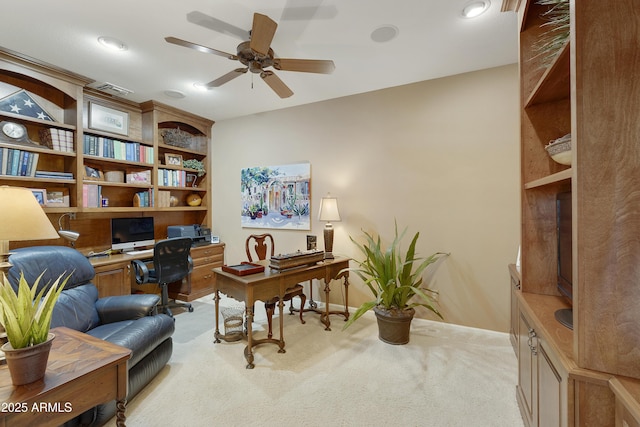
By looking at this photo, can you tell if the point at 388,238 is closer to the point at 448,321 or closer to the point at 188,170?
the point at 448,321

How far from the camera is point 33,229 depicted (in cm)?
126

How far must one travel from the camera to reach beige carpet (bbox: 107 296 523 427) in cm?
175

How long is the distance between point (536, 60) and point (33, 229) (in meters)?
2.70

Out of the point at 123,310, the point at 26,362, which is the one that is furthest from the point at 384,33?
the point at 123,310

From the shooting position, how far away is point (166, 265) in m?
3.19

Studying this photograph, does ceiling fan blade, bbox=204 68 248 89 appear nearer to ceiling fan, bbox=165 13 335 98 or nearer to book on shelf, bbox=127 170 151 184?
ceiling fan, bbox=165 13 335 98

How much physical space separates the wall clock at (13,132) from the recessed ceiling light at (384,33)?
3482 mm

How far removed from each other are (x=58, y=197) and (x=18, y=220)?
7.97 ft

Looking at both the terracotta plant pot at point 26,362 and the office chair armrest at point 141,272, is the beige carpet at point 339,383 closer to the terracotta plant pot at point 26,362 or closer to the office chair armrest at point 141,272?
the office chair armrest at point 141,272

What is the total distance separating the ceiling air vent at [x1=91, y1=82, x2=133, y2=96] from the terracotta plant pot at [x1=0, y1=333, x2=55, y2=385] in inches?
124

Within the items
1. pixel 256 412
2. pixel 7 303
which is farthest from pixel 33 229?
pixel 256 412

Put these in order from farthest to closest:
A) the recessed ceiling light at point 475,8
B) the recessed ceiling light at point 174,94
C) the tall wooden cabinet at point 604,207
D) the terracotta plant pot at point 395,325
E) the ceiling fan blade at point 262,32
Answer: the recessed ceiling light at point 174,94, the terracotta plant pot at point 395,325, the recessed ceiling light at point 475,8, the ceiling fan blade at point 262,32, the tall wooden cabinet at point 604,207

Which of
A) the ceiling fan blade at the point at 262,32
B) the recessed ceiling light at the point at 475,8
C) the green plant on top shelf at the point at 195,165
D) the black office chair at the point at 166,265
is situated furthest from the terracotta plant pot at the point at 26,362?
the green plant on top shelf at the point at 195,165

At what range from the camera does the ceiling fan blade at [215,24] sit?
210cm
